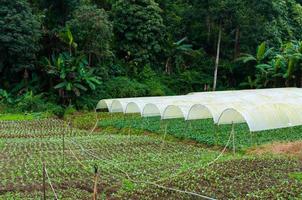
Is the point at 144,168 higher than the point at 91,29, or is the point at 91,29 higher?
the point at 91,29

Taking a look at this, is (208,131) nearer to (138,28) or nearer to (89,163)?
(89,163)

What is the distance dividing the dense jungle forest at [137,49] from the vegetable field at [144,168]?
8497 millimetres

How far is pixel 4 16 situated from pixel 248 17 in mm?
16992

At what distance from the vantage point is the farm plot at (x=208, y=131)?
17172 mm

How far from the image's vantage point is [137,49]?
33219 millimetres

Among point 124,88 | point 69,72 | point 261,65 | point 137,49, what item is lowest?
point 124,88

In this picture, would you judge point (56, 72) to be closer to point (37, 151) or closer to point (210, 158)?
point (37, 151)

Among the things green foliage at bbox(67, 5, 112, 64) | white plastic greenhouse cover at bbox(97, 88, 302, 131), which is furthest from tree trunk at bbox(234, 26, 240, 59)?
green foliage at bbox(67, 5, 112, 64)

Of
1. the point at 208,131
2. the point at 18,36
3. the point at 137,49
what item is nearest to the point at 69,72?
the point at 18,36

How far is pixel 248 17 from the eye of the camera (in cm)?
3244

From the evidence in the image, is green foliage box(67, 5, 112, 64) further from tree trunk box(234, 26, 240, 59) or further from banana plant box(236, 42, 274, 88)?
tree trunk box(234, 26, 240, 59)

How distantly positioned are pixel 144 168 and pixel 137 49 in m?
21.6

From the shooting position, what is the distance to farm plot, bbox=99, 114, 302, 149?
17.2 metres

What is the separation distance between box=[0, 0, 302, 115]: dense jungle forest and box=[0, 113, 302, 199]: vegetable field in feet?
27.9
